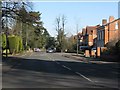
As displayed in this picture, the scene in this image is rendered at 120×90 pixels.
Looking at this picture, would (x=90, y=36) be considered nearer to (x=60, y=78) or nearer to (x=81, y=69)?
(x=81, y=69)

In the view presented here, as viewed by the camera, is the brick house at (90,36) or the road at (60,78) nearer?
the road at (60,78)

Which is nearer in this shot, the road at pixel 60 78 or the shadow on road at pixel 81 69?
the road at pixel 60 78

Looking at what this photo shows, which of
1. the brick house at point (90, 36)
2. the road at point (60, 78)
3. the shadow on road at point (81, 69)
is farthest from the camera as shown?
the brick house at point (90, 36)

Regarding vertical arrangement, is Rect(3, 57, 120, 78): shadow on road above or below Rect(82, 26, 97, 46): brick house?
below

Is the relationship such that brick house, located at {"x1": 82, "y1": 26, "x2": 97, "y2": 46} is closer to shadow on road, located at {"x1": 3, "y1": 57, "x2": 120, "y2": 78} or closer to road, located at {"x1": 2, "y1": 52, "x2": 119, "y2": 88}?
shadow on road, located at {"x1": 3, "y1": 57, "x2": 120, "y2": 78}

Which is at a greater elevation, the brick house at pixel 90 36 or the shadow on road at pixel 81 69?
the brick house at pixel 90 36

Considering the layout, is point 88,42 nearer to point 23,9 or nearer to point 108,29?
point 108,29

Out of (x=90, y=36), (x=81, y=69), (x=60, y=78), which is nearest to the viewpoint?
(x=60, y=78)

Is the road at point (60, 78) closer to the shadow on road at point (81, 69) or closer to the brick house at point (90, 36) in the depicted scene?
the shadow on road at point (81, 69)

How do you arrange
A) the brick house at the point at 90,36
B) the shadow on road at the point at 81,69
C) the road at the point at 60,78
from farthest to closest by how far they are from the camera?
the brick house at the point at 90,36 < the shadow on road at the point at 81,69 < the road at the point at 60,78

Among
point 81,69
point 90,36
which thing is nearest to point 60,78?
point 81,69

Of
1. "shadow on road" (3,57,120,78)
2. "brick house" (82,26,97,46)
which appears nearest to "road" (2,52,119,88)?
"shadow on road" (3,57,120,78)

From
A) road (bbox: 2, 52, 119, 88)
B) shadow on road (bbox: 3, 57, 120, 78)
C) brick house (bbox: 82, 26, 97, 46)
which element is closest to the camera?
road (bbox: 2, 52, 119, 88)

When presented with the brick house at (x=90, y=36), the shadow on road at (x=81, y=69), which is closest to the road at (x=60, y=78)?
the shadow on road at (x=81, y=69)
